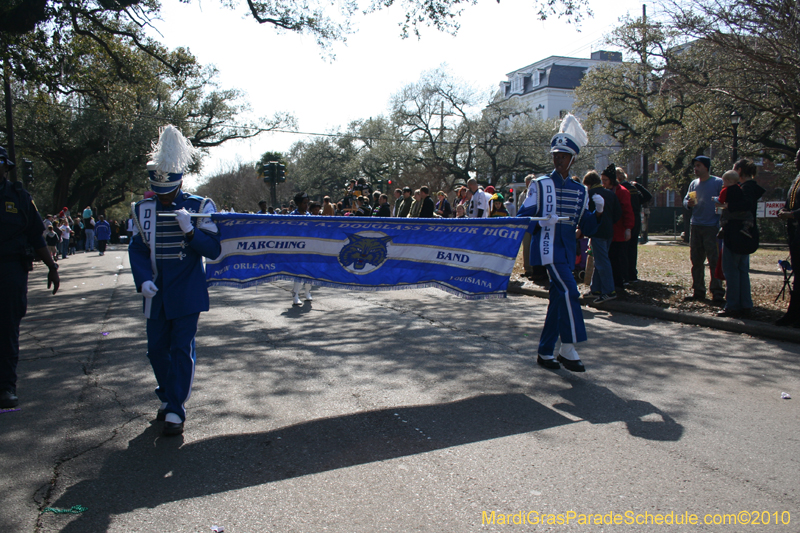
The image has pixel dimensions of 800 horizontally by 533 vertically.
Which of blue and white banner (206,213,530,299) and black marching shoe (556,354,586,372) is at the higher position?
blue and white banner (206,213,530,299)

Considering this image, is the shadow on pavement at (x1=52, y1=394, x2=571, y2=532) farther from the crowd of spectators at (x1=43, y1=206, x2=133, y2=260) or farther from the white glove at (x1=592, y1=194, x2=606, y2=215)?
the crowd of spectators at (x1=43, y1=206, x2=133, y2=260)

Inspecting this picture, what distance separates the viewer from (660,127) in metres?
31.2

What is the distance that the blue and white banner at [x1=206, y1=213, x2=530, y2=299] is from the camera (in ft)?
17.8

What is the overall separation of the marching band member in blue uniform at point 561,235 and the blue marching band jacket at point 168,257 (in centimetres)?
296

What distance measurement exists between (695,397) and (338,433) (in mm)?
2941

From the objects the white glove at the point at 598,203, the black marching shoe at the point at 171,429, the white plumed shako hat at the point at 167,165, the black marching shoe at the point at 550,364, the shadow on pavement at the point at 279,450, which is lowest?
the shadow on pavement at the point at 279,450

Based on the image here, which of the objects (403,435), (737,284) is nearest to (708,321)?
(737,284)

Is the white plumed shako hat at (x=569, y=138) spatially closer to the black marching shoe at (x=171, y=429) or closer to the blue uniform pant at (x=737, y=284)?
the blue uniform pant at (x=737, y=284)

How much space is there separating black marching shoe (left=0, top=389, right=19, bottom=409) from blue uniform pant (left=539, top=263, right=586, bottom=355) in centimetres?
459

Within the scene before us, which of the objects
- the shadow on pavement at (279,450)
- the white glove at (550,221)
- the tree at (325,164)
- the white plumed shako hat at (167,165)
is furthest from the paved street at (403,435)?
the tree at (325,164)

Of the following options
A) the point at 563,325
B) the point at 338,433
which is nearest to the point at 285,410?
the point at 338,433

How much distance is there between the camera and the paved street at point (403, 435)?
10.3 feet

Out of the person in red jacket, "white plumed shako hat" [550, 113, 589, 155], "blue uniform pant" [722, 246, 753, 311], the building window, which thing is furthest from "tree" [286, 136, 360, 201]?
"white plumed shako hat" [550, 113, 589, 155]

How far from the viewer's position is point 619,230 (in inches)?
398
